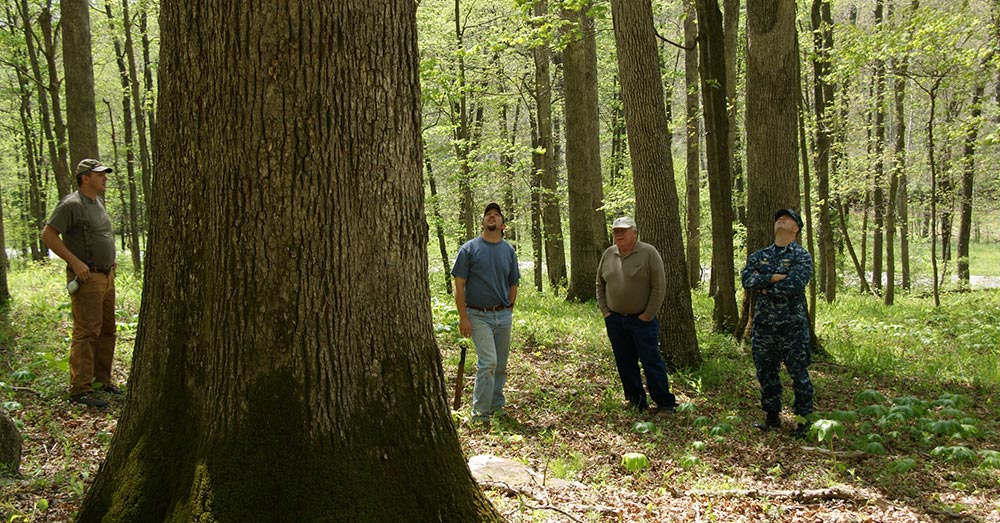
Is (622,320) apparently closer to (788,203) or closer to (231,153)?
(788,203)

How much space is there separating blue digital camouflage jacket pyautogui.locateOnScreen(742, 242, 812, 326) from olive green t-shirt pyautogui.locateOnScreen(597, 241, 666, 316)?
0.93 metres

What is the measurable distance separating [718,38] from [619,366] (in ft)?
18.0

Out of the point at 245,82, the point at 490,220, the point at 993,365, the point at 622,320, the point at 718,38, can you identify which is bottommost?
the point at 993,365

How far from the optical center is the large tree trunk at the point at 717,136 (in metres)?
9.86

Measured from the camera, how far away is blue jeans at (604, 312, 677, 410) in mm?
7305

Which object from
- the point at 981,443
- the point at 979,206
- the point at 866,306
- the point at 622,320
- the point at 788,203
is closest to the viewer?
the point at 981,443

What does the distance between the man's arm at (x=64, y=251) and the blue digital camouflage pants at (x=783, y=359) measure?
669cm

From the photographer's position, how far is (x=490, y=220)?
6.75 metres

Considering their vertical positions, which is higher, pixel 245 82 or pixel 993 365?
pixel 245 82

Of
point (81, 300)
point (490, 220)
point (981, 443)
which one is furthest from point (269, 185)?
point (981, 443)

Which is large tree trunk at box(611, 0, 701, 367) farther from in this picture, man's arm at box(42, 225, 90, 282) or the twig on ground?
man's arm at box(42, 225, 90, 282)

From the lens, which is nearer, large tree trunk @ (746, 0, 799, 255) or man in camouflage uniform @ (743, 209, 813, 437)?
man in camouflage uniform @ (743, 209, 813, 437)

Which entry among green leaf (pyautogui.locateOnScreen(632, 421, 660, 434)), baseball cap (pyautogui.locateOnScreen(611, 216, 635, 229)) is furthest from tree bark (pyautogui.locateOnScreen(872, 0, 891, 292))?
Result: green leaf (pyautogui.locateOnScreen(632, 421, 660, 434))

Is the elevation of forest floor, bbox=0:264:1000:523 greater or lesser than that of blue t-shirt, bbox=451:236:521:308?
lesser
